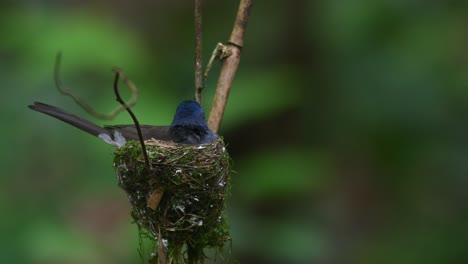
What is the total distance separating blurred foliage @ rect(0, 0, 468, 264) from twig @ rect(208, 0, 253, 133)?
6.51ft

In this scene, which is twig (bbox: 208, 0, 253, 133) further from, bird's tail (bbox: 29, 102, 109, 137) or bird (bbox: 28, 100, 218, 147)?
bird's tail (bbox: 29, 102, 109, 137)

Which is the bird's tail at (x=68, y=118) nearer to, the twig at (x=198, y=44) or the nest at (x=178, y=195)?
the nest at (x=178, y=195)

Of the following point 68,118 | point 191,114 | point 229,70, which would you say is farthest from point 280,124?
point 229,70

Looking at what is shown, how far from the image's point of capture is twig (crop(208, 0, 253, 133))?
3.96 m

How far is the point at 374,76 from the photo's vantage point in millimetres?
8148

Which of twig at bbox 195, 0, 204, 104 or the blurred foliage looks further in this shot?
the blurred foliage

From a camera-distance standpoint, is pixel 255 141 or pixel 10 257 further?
pixel 255 141

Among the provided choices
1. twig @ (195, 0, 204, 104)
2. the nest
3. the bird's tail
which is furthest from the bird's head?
the bird's tail

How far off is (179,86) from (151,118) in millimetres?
1689

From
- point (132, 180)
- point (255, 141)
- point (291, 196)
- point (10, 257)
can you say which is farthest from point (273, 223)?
point (132, 180)

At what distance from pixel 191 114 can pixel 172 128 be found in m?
0.30

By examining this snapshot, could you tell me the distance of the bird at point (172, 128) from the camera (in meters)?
4.54

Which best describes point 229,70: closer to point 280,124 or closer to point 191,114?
point 191,114

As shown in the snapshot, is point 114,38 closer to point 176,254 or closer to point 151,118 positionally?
point 151,118
